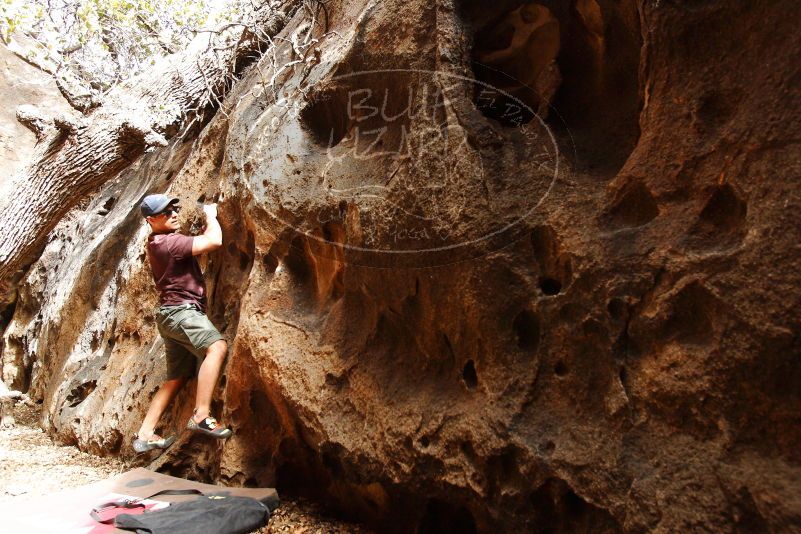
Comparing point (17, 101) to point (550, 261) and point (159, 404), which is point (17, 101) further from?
point (550, 261)

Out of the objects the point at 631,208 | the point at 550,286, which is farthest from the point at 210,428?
the point at 631,208

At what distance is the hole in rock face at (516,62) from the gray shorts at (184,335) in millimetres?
2056

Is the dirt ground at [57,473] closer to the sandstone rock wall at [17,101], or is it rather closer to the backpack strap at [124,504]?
the backpack strap at [124,504]

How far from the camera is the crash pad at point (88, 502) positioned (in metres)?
2.57

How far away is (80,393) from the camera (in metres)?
5.07

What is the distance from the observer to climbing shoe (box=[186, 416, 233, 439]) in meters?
3.22

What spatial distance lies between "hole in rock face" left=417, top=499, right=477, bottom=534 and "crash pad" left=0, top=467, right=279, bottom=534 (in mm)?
738

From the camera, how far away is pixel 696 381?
1.92m

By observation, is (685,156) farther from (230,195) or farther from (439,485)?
(230,195)

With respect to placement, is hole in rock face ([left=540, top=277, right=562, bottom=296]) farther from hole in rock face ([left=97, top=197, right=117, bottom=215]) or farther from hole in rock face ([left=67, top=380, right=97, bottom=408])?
hole in rock face ([left=97, top=197, right=117, bottom=215])

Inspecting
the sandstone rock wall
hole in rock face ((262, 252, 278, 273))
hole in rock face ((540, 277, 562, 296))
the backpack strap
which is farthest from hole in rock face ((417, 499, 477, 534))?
the sandstone rock wall

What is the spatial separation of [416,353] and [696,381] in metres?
1.20

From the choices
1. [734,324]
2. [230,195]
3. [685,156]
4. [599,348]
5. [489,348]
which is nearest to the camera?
[734,324]

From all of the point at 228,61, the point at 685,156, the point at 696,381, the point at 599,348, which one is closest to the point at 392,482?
the point at 599,348
